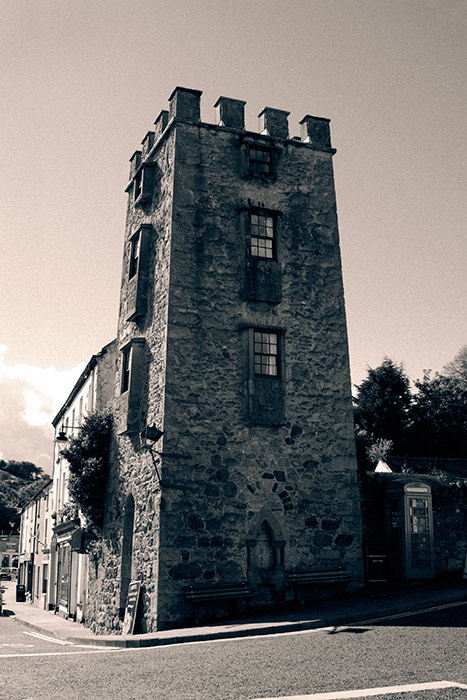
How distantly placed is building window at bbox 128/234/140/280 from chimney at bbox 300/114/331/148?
591cm

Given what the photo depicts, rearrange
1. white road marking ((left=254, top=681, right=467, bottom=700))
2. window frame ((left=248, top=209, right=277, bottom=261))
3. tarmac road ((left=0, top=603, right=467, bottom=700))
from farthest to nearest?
window frame ((left=248, top=209, right=277, bottom=261)) < tarmac road ((left=0, top=603, right=467, bottom=700)) < white road marking ((left=254, top=681, right=467, bottom=700))

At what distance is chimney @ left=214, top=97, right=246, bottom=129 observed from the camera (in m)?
20.6

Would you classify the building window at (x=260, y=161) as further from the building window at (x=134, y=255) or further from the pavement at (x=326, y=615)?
the pavement at (x=326, y=615)

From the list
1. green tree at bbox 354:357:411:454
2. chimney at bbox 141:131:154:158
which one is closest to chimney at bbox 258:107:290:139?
chimney at bbox 141:131:154:158

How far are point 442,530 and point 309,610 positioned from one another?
19.1 ft

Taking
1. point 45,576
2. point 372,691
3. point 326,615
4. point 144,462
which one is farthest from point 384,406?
point 372,691

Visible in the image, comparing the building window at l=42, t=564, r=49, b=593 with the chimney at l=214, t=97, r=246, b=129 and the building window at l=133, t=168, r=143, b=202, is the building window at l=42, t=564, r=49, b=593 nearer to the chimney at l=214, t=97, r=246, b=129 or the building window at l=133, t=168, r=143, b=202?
the building window at l=133, t=168, r=143, b=202

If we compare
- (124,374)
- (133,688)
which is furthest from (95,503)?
(133,688)

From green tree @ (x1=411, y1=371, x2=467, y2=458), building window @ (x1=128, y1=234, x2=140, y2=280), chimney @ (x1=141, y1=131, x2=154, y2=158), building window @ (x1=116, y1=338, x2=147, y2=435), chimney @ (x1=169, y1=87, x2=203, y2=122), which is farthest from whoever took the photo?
green tree @ (x1=411, y1=371, x2=467, y2=458)

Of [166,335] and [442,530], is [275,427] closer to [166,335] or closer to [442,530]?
[166,335]

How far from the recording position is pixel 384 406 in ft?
145

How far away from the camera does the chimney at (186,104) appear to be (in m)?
20.1

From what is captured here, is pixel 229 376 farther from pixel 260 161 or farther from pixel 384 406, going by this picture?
pixel 384 406

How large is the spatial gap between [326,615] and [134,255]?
1193 cm
